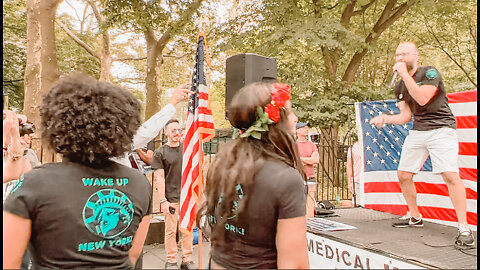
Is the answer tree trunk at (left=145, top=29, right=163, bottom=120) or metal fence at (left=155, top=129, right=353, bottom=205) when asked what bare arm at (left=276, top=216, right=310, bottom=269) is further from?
tree trunk at (left=145, top=29, right=163, bottom=120)

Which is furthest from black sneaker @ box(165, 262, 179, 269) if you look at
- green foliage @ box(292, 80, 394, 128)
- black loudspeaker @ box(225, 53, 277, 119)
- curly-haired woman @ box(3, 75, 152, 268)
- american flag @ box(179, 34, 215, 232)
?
green foliage @ box(292, 80, 394, 128)

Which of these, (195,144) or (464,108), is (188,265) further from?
(464,108)

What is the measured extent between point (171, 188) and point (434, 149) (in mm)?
3235

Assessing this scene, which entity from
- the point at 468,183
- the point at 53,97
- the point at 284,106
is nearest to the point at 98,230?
the point at 53,97

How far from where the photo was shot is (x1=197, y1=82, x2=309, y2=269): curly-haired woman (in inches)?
68.4

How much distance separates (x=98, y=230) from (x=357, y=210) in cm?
508

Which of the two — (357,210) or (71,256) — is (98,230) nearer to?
(71,256)

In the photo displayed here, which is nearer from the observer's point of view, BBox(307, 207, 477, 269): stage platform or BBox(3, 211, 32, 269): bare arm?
BBox(3, 211, 32, 269): bare arm

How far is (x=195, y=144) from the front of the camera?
182 inches

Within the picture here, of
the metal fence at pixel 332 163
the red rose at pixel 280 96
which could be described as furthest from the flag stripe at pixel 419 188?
the red rose at pixel 280 96

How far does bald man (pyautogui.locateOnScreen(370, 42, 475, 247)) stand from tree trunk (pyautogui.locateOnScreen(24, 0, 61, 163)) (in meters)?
8.01

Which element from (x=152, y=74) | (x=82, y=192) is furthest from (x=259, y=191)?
(x=152, y=74)

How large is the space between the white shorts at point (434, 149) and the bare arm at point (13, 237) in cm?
371

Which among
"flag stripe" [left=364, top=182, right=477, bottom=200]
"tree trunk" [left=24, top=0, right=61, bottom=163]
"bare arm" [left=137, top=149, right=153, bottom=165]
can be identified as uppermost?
"tree trunk" [left=24, top=0, right=61, bottom=163]
